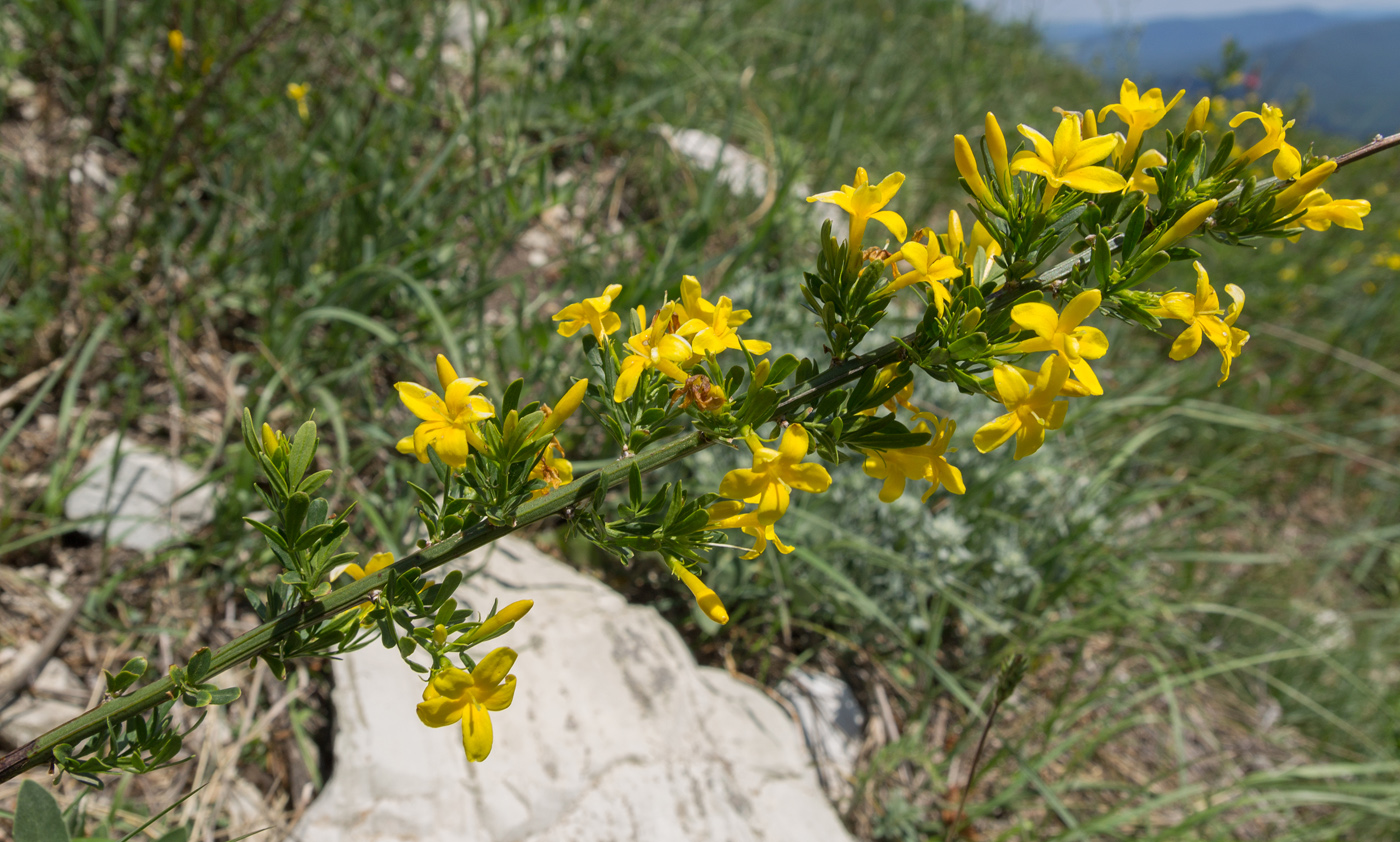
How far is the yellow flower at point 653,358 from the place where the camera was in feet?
2.73

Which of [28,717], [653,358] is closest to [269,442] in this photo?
[653,358]

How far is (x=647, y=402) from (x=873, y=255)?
0.34 m

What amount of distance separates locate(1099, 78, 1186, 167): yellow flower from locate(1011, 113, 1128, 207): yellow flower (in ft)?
0.35

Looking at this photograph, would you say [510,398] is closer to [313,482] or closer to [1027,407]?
[313,482]

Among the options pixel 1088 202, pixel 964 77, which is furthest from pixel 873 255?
pixel 964 77

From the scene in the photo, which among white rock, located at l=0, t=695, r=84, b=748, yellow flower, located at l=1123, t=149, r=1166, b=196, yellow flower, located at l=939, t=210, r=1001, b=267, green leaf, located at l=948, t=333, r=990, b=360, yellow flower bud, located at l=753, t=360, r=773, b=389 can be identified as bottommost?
white rock, located at l=0, t=695, r=84, b=748

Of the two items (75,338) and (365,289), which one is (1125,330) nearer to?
(365,289)

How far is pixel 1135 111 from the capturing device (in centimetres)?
95

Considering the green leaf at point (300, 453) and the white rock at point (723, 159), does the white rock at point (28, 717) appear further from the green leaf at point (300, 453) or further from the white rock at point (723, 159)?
the white rock at point (723, 159)

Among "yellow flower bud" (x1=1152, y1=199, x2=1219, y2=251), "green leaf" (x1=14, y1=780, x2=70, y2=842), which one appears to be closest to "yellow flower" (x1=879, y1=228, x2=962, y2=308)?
"yellow flower bud" (x1=1152, y1=199, x2=1219, y2=251)

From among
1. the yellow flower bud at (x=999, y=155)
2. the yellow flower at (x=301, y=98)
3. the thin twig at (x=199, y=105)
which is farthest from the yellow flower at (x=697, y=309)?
the yellow flower at (x=301, y=98)

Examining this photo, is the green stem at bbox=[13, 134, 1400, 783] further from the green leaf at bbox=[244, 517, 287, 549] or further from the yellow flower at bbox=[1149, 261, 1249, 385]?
the yellow flower at bbox=[1149, 261, 1249, 385]

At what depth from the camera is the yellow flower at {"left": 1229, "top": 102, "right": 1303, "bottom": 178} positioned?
2.80ft

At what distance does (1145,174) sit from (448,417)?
2.81 feet
